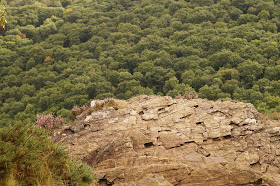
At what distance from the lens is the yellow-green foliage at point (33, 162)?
493cm

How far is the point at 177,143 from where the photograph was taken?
387 inches

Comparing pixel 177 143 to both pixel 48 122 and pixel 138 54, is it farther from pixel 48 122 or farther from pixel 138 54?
pixel 138 54

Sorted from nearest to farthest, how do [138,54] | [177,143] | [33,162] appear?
[33,162], [177,143], [138,54]

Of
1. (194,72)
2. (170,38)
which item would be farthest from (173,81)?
(170,38)

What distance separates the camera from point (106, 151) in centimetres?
959

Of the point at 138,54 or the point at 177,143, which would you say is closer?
the point at 177,143

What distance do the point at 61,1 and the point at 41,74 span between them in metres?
43.4

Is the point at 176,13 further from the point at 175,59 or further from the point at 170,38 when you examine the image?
the point at 175,59

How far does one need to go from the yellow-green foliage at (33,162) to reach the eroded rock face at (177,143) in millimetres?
1393

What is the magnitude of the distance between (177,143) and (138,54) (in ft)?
121

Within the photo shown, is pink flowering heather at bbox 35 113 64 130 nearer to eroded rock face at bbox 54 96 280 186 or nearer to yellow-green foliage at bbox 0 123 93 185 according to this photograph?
eroded rock face at bbox 54 96 280 186

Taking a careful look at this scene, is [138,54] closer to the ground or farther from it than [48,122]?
closer to the ground

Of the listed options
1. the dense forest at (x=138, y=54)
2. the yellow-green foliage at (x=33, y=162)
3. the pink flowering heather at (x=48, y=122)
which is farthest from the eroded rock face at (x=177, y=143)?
the dense forest at (x=138, y=54)

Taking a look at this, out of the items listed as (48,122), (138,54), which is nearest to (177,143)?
(48,122)
